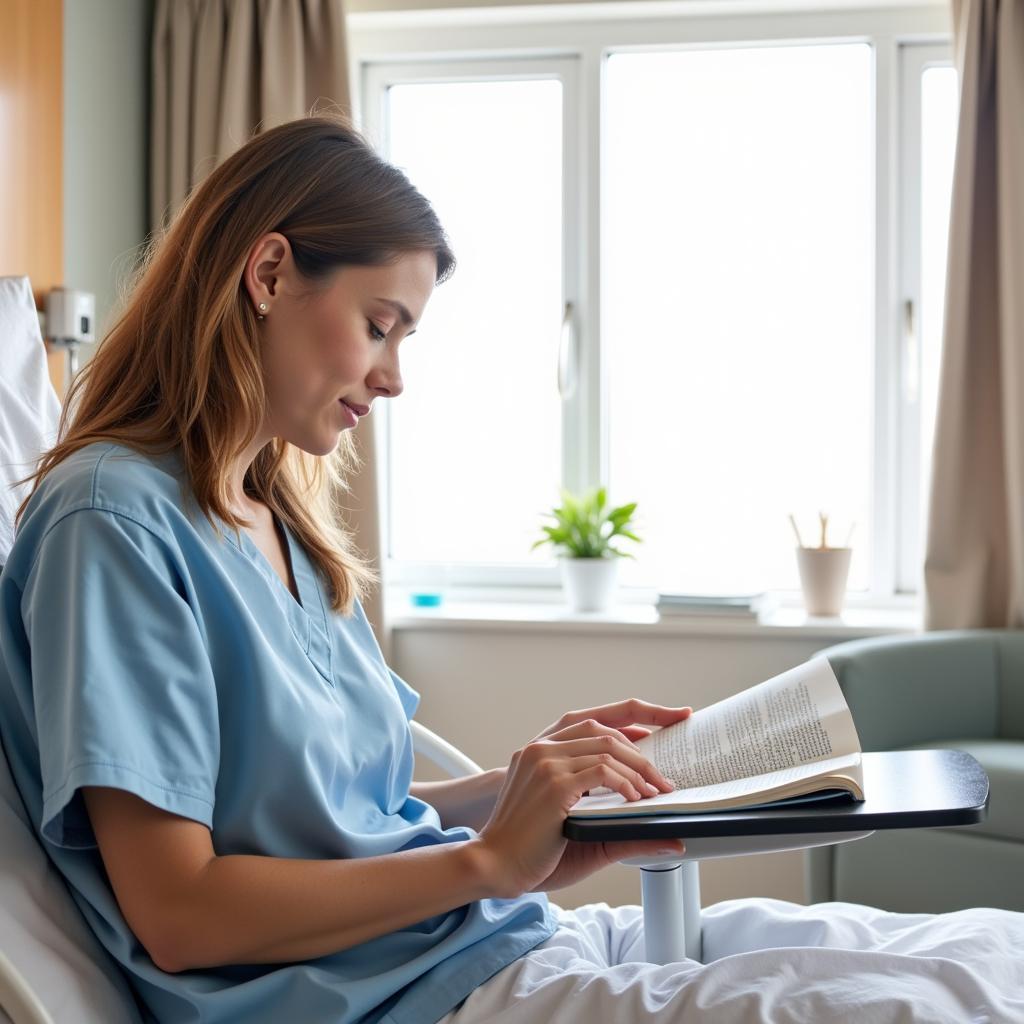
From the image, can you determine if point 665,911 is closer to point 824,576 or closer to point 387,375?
point 387,375

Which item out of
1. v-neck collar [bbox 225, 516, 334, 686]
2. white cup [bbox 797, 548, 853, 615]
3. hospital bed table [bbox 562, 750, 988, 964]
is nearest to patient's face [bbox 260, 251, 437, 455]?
v-neck collar [bbox 225, 516, 334, 686]

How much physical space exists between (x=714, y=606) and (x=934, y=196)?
1139 mm

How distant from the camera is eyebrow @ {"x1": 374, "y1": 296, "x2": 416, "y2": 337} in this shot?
1.11 m

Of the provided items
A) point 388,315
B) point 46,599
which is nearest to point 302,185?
point 388,315

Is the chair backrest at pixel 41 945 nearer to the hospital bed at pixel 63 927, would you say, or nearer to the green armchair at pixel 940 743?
the hospital bed at pixel 63 927

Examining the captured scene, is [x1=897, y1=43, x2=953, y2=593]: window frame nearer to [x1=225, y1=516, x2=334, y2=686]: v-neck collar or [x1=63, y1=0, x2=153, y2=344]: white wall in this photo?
[x1=63, y1=0, x2=153, y2=344]: white wall

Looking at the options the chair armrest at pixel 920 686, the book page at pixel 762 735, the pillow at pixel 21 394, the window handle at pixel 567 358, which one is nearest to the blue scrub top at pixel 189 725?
the book page at pixel 762 735

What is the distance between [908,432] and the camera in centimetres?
288

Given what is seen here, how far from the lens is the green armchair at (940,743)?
2004mm

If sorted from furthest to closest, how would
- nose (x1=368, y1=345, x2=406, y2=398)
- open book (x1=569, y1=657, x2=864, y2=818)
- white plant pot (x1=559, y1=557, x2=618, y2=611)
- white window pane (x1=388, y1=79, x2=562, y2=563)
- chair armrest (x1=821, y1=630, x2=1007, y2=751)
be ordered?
white window pane (x1=388, y1=79, x2=562, y2=563), white plant pot (x1=559, y1=557, x2=618, y2=611), chair armrest (x1=821, y1=630, x2=1007, y2=751), nose (x1=368, y1=345, x2=406, y2=398), open book (x1=569, y1=657, x2=864, y2=818)

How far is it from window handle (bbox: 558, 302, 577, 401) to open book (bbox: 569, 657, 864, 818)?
1830mm

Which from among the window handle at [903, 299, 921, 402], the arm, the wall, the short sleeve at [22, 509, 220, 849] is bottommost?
the arm

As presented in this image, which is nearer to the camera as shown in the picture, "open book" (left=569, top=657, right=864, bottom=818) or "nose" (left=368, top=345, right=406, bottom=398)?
"open book" (left=569, top=657, right=864, bottom=818)

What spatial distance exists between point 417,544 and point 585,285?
0.80m
